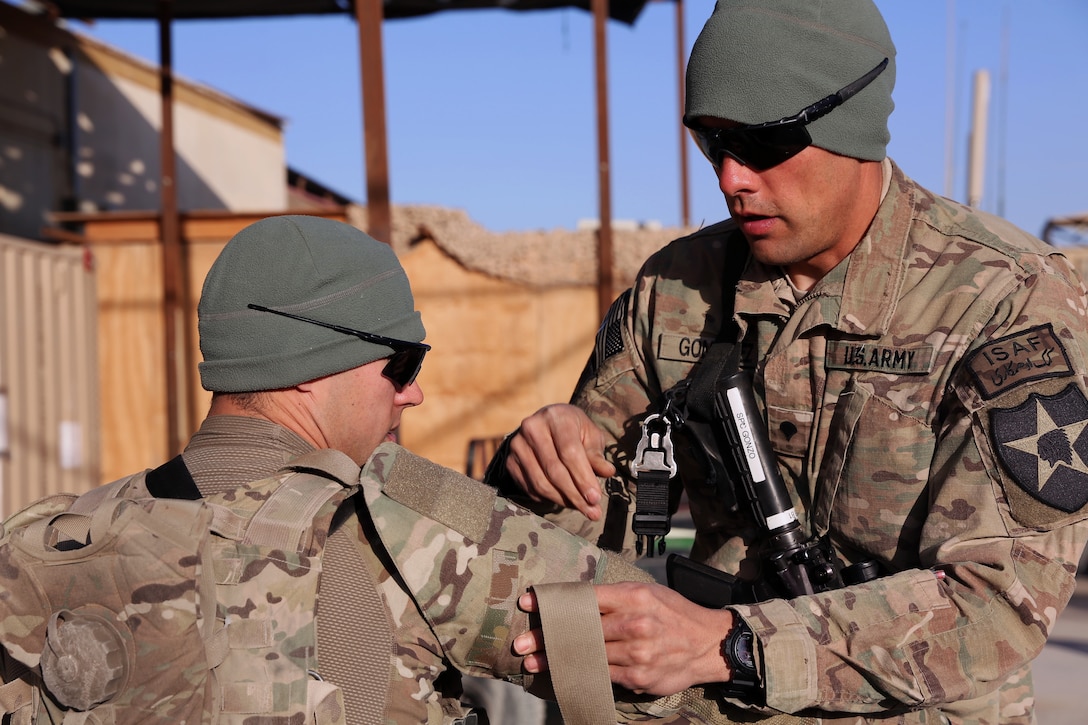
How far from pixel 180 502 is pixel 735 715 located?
108 centimetres

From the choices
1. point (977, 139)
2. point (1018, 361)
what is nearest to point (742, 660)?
point (1018, 361)

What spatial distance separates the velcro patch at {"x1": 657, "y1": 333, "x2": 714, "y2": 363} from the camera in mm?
2354

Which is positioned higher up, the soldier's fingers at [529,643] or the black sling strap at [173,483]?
the black sling strap at [173,483]

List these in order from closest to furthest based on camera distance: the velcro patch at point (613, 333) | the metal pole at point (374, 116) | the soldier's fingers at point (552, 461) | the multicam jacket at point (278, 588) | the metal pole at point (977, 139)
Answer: the multicam jacket at point (278, 588) → the soldier's fingers at point (552, 461) → the velcro patch at point (613, 333) → the metal pole at point (977, 139) → the metal pole at point (374, 116)

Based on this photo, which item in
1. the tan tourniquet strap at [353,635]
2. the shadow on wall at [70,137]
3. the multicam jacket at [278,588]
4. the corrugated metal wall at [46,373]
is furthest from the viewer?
the shadow on wall at [70,137]

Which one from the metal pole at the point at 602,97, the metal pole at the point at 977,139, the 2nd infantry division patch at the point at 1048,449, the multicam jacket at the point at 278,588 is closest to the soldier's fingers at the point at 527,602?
the multicam jacket at the point at 278,588

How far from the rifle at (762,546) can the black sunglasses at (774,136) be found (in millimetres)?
466

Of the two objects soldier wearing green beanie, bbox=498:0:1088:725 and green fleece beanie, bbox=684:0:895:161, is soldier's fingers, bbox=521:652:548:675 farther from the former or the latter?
green fleece beanie, bbox=684:0:895:161

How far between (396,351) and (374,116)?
257 inches

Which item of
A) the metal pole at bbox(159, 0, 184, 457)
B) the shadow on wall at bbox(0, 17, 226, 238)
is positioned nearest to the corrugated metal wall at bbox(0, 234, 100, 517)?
the metal pole at bbox(159, 0, 184, 457)

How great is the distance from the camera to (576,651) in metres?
1.62

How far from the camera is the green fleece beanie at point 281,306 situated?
1.77 m

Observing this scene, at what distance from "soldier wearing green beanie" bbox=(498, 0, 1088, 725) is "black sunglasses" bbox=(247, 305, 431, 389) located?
0.34 m

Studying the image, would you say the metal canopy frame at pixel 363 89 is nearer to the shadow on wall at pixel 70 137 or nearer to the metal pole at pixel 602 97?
the metal pole at pixel 602 97
